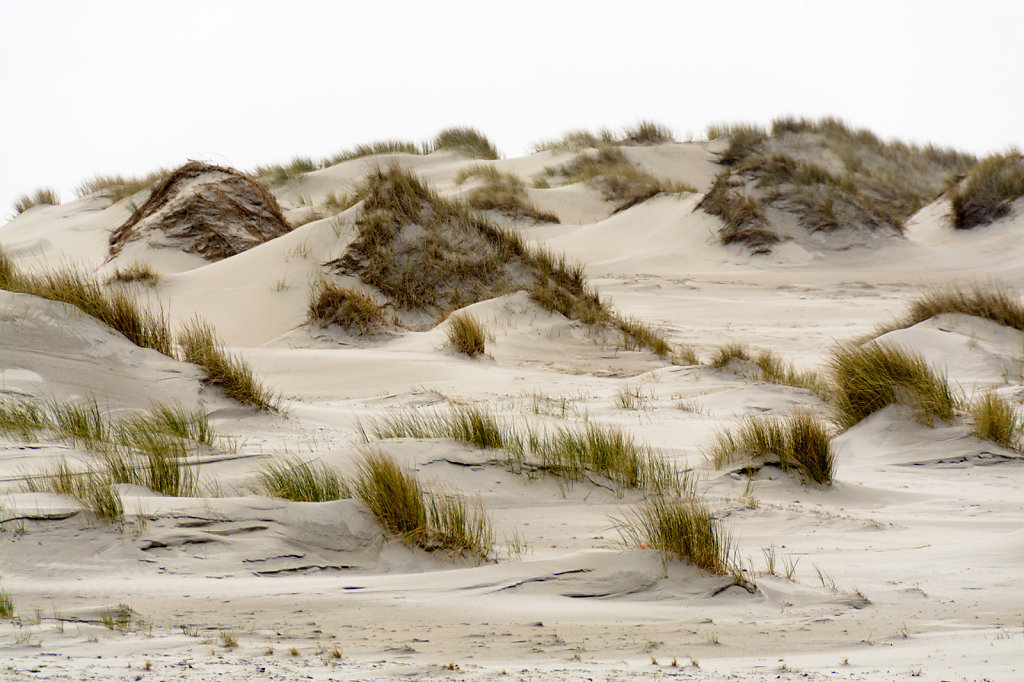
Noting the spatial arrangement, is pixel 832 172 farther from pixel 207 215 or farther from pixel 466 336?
pixel 466 336

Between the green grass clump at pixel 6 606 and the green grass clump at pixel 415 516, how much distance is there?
1.20 metres

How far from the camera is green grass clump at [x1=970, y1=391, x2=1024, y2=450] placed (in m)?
4.91

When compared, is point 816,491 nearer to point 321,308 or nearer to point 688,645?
point 688,645

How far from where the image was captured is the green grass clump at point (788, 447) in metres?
4.38

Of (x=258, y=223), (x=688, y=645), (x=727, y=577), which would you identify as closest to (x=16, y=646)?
(x=688, y=645)

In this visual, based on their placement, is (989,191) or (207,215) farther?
(989,191)

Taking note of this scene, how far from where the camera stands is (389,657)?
2.18 meters

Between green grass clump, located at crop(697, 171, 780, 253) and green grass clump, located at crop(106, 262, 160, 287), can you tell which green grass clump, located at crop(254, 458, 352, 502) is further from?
green grass clump, located at crop(697, 171, 780, 253)

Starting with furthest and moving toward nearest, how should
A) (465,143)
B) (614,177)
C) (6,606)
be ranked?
(465,143) → (614,177) → (6,606)

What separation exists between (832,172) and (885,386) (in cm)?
1892

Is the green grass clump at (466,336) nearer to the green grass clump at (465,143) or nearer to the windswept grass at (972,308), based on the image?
the windswept grass at (972,308)

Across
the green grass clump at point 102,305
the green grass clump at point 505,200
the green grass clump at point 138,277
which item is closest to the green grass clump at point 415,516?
the green grass clump at point 102,305

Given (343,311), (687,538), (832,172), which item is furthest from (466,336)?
(832,172)

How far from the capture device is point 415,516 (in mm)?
3203
